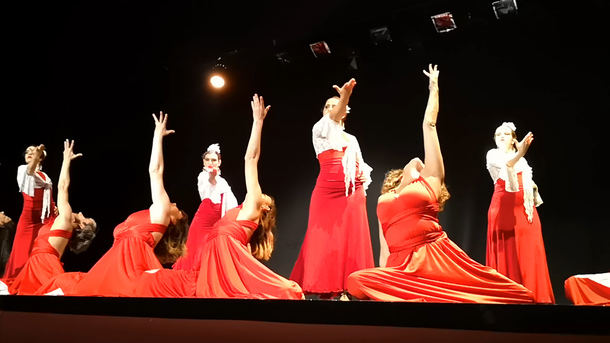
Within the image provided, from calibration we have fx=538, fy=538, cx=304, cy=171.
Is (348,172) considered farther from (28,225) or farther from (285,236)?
(28,225)

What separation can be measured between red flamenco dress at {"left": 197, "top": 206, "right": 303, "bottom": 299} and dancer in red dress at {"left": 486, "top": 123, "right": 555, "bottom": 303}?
1.40 meters

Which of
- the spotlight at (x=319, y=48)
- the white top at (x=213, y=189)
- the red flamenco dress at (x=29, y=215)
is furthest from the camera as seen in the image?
the red flamenco dress at (x=29, y=215)

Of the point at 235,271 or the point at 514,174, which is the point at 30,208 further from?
the point at 514,174

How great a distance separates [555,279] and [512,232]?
903mm

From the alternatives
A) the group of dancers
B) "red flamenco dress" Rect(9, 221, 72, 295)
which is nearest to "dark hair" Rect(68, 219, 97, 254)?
"red flamenco dress" Rect(9, 221, 72, 295)

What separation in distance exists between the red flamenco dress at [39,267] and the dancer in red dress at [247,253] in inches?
69.1

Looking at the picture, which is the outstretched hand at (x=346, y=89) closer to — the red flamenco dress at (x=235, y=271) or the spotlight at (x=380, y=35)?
the red flamenco dress at (x=235, y=271)

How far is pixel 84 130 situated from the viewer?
239 inches

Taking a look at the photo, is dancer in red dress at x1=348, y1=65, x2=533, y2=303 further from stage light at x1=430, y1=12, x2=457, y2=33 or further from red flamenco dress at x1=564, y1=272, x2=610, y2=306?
stage light at x1=430, y1=12, x2=457, y2=33

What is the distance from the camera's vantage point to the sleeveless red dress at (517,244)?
3352mm

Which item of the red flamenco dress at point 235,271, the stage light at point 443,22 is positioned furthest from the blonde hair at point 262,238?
the stage light at point 443,22

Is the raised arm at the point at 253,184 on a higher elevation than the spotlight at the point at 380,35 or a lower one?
lower

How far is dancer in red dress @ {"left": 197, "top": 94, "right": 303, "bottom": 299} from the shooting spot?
3.07m

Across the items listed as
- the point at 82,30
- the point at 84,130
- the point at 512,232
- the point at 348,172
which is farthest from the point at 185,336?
the point at 84,130
